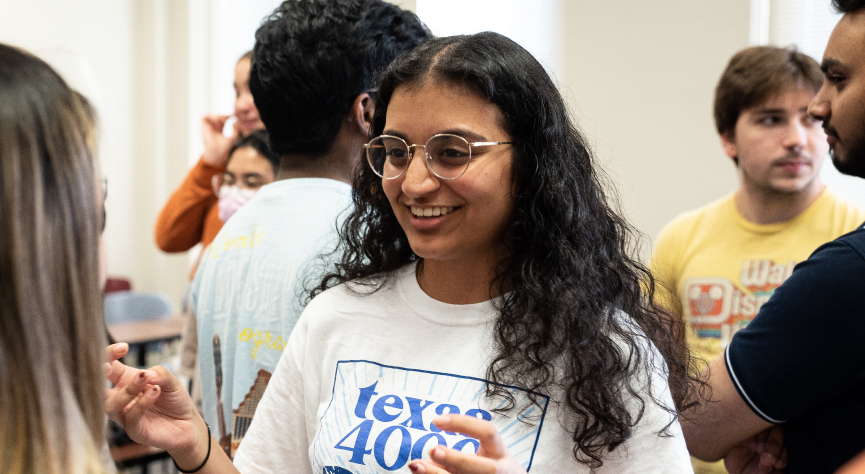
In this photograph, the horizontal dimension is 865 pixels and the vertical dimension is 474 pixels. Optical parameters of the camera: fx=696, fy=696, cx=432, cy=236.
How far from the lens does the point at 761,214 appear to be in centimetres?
212

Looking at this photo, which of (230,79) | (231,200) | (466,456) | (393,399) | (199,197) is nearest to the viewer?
(466,456)

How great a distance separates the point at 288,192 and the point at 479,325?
1.97 ft

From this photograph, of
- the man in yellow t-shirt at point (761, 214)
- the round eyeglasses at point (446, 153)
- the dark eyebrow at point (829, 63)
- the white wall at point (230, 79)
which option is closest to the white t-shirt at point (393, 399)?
the round eyeglasses at point (446, 153)

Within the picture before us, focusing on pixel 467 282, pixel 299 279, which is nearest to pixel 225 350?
pixel 299 279

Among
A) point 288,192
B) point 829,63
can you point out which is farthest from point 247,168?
point 829,63

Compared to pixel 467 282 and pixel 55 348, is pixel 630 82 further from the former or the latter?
pixel 55 348

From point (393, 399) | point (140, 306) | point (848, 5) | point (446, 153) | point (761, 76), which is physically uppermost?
point (848, 5)

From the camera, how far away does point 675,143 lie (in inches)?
135

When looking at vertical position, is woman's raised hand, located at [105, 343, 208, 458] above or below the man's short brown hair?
below

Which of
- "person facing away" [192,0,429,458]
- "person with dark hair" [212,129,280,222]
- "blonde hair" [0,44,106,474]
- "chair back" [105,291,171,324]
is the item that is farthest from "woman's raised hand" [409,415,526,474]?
"chair back" [105,291,171,324]

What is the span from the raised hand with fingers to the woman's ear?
1642mm

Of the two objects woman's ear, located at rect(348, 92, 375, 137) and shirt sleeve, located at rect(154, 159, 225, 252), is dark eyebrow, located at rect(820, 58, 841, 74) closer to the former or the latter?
woman's ear, located at rect(348, 92, 375, 137)

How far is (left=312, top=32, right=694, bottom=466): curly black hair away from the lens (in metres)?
1.08

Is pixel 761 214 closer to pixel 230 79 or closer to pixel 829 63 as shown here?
pixel 829 63
